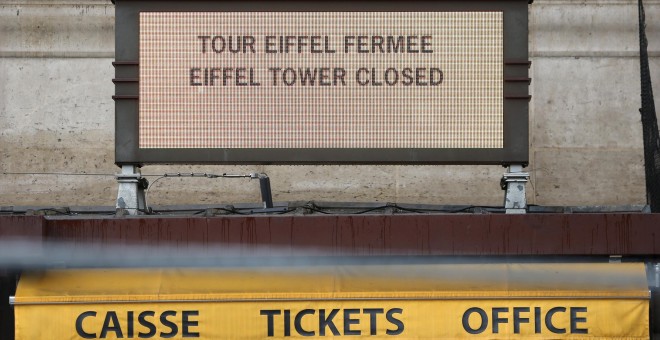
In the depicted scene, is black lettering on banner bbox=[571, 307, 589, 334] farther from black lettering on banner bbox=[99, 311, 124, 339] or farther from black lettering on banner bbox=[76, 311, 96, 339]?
black lettering on banner bbox=[76, 311, 96, 339]

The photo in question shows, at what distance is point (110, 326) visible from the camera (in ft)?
38.4

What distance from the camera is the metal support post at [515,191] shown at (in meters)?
12.1

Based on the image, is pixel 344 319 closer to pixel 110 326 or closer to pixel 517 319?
pixel 517 319

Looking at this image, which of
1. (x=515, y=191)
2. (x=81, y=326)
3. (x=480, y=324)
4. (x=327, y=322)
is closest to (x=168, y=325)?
(x=81, y=326)

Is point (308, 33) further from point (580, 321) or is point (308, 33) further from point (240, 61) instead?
point (580, 321)

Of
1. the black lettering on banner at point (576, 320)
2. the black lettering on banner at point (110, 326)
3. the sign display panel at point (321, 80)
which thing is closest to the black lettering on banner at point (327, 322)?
the sign display panel at point (321, 80)

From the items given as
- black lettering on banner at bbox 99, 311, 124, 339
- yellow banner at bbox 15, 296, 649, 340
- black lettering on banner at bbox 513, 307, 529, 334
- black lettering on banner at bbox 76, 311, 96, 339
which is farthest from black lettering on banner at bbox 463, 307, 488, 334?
black lettering on banner at bbox 76, 311, 96, 339

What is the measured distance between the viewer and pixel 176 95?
40.1 feet

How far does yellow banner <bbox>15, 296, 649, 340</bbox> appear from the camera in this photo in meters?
11.6

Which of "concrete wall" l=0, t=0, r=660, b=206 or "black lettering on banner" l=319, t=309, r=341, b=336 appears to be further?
"concrete wall" l=0, t=0, r=660, b=206

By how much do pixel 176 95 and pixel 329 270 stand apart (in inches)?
93.3

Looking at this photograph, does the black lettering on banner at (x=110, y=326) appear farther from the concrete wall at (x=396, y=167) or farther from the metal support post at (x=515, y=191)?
the concrete wall at (x=396, y=167)

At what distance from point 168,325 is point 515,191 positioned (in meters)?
3.67

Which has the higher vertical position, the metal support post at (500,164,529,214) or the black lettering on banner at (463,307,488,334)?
the metal support post at (500,164,529,214)
